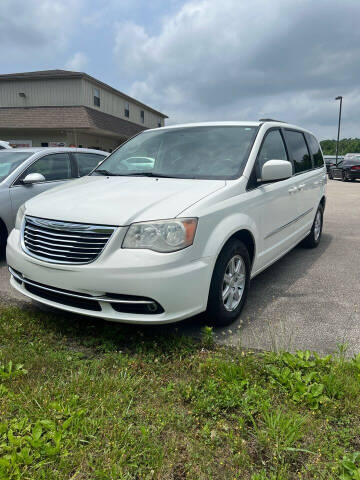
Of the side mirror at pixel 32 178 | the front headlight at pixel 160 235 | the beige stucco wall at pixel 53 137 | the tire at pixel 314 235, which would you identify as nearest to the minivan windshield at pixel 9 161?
the side mirror at pixel 32 178

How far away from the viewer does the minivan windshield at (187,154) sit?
371 centimetres

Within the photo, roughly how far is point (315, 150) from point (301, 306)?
3.21m

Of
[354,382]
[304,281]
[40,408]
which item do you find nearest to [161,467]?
[40,408]

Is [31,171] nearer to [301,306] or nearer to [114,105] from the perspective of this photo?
[301,306]

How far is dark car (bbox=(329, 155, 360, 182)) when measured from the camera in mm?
22100

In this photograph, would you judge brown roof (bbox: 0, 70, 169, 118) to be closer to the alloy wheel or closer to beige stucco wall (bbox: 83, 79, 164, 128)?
beige stucco wall (bbox: 83, 79, 164, 128)

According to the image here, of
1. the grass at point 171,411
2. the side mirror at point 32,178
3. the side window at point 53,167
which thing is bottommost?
the grass at point 171,411

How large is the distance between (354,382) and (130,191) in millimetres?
2176

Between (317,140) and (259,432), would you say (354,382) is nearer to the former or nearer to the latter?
(259,432)

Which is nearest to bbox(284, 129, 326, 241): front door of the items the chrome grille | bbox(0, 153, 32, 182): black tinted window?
the chrome grille

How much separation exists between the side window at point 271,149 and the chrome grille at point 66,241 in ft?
5.73

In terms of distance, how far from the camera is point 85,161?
21.7 feet

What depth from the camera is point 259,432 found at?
2.06 meters

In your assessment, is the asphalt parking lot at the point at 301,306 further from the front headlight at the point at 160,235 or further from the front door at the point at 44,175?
the front door at the point at 44,175
